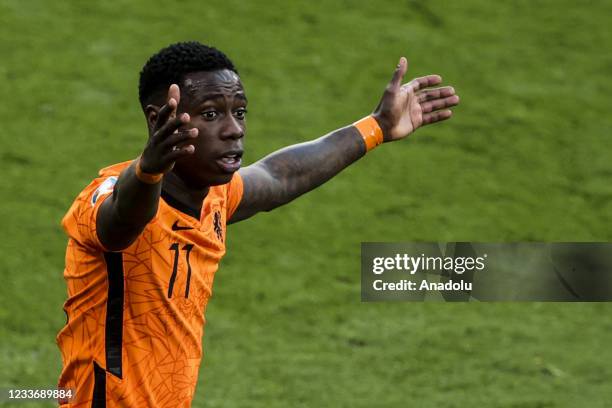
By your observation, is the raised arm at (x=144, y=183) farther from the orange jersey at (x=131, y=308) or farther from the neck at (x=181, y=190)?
the neck at (x=181, y=190)

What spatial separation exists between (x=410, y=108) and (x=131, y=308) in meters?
1.87

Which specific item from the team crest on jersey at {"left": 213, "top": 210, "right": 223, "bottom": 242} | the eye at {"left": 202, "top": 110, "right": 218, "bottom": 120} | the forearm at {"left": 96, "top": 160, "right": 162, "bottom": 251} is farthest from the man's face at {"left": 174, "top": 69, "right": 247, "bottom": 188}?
the forearm at {"left": 96, "top": 160, "right": 162, "bottom": 251}

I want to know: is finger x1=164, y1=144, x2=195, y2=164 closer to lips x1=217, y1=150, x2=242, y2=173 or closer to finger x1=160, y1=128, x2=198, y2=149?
finger x1=160, y1=128, x2=198, y2=149

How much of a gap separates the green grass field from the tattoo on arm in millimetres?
3498

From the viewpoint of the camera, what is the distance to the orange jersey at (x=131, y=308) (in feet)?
14.2

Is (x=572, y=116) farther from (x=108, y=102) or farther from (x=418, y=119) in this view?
(x=418, y=119)

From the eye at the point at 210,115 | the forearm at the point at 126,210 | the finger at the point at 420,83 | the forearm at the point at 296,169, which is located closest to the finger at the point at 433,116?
the finger at the point at 420,83

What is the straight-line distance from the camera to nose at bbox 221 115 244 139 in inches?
173

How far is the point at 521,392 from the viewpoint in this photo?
8914 millimetres

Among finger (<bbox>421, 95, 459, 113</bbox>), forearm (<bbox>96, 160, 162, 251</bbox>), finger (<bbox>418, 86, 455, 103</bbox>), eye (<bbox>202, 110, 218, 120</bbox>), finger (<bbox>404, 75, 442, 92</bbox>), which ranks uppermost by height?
finger (<bbox>404, 75, 442, 92</bbox>)

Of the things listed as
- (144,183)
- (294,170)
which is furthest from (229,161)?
(294,170)

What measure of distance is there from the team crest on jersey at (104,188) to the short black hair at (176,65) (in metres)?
0.41

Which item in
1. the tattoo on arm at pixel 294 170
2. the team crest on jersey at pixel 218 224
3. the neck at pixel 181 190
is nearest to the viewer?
the neck at pixel 181 190

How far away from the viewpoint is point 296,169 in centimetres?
550
